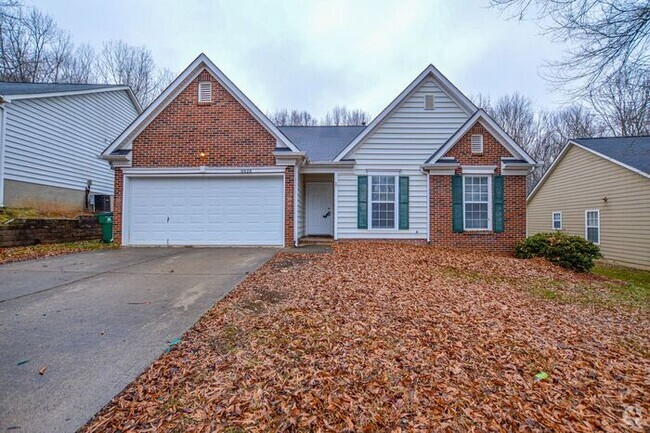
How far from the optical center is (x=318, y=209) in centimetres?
1269

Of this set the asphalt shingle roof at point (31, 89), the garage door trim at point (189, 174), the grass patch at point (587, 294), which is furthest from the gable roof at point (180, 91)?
the grass patch at point (587, 294)

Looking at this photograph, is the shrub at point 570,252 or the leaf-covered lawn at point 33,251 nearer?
the leaf-covered lawn at point 33,251

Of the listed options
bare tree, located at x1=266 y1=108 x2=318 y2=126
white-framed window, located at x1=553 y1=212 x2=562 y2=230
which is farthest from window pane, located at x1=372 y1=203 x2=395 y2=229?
bare tree, located at x1=266 y1=108 x2=318 y2=126

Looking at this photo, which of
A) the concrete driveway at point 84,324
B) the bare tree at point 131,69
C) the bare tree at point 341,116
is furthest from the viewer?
the bare tree at point 341,116

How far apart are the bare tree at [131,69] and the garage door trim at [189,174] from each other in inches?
771

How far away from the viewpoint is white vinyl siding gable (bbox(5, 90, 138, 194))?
11430 millimetres

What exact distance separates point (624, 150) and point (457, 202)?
927 centimetres

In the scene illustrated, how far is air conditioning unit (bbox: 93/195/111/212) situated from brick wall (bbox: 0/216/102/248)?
3.58m

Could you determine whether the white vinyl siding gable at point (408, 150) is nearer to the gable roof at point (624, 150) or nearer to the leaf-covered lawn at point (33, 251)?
the gable roof at point (624, 150)

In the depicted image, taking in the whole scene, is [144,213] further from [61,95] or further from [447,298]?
[447,298]

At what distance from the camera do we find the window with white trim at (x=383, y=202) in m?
10.7

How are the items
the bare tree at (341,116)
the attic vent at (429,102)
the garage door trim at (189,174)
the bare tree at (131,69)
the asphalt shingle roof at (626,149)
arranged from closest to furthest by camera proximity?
the garage door trim at (189,174)
the attic vent at (429,102)
the asphalt shingle roof at (626,149)
the bare tree at (131,69)
the bare tree at (341,116)

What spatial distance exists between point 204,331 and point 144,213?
328 inches

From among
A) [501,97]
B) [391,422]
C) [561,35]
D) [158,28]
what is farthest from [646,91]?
[501,97]
